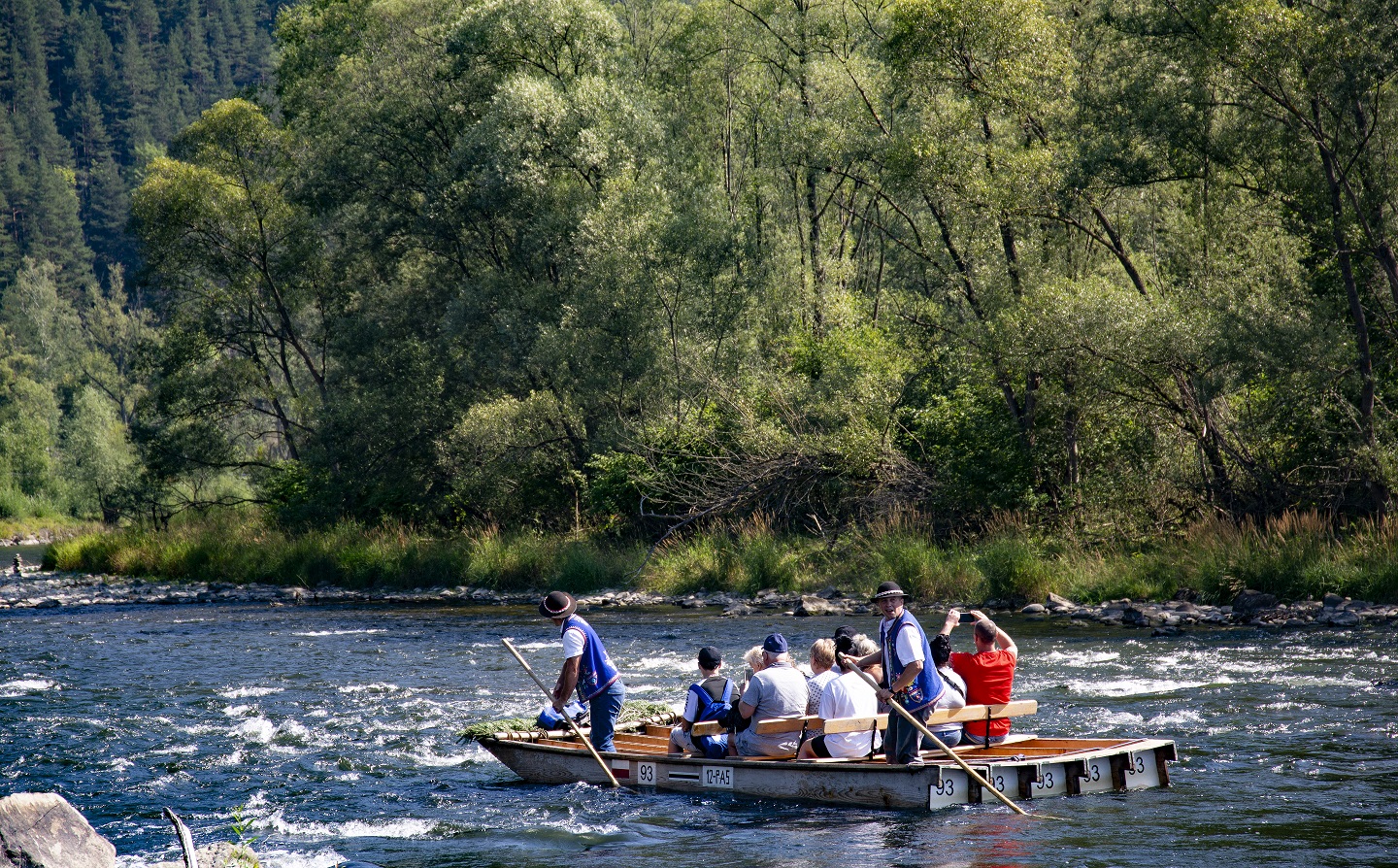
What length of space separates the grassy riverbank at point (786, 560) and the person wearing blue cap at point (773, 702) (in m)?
11.8

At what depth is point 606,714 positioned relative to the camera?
482 inches

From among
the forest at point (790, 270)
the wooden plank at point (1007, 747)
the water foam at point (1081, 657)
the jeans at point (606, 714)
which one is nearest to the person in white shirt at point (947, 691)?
the wooden plank at point (1007, 747)

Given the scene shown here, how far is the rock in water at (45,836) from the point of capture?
6.90m

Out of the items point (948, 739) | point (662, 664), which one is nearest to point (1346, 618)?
point (662, 664)

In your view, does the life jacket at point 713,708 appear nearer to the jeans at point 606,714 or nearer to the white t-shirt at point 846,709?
the jeans at point 606,714

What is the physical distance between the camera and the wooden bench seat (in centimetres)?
1097

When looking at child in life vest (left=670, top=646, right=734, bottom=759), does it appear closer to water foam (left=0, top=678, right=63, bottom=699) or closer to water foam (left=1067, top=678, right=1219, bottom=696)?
water foam (left=1067, top=678, right=1219, bottom=696)

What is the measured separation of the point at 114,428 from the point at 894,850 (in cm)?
7169

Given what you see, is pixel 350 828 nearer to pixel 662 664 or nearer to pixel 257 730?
pixel 257 730

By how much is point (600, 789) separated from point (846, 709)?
256 cm

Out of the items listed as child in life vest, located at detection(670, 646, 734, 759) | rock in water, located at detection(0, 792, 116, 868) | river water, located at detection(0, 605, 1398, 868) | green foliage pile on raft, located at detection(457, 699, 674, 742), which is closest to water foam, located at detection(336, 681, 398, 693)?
river water, located at detection(0, 605, 1398, 868)

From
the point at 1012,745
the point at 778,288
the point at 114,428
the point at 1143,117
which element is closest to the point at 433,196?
the point at 778,288

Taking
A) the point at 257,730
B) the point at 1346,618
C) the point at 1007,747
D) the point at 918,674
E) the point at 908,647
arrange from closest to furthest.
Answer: the point at 908,647
the point at 918,674
the point at 1007,747
the point at 257,730
the point at 1346,618

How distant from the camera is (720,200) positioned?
106ft
